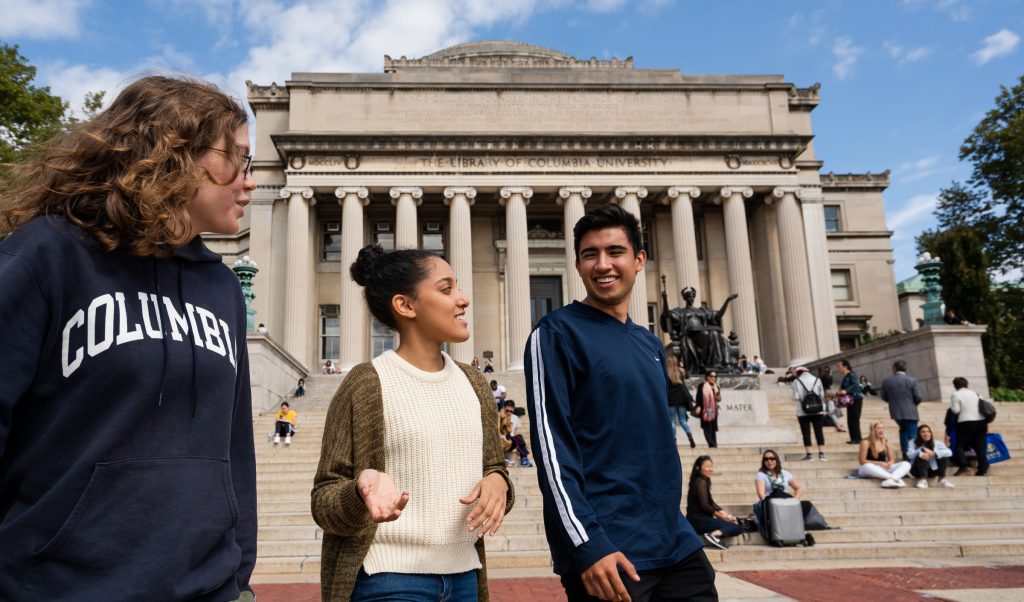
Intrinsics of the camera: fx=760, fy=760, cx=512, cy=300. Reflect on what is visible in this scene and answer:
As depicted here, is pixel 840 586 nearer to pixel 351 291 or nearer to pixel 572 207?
pixel 351 291

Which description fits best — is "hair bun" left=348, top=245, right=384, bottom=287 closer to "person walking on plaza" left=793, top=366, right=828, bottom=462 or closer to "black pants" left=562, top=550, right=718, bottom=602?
"black pants" left=562, top=550, right=718, bottom=602

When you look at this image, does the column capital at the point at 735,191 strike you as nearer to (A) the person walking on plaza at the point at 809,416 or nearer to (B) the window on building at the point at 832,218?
(B) the window on building at the point at 832,218

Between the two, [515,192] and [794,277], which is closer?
[515,192]

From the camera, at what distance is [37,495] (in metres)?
1.83

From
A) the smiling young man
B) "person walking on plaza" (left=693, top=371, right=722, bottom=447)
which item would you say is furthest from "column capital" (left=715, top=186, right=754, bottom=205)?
the smiling young man

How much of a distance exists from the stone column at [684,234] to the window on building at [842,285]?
630 inches

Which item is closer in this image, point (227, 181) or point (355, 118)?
point (227, 181)

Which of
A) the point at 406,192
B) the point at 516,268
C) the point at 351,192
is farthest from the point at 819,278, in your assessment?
the point at 351,192

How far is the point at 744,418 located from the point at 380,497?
16009 millimetres

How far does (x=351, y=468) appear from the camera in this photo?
9.36ft

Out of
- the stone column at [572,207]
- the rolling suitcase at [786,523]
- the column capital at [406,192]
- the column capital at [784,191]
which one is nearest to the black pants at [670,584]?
the rolling suitcase at [786,523]

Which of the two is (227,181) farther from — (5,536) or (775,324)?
(775,324)

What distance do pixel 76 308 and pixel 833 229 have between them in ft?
178

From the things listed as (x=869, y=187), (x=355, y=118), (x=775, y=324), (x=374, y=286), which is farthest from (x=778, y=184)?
(x=374, y=286)
